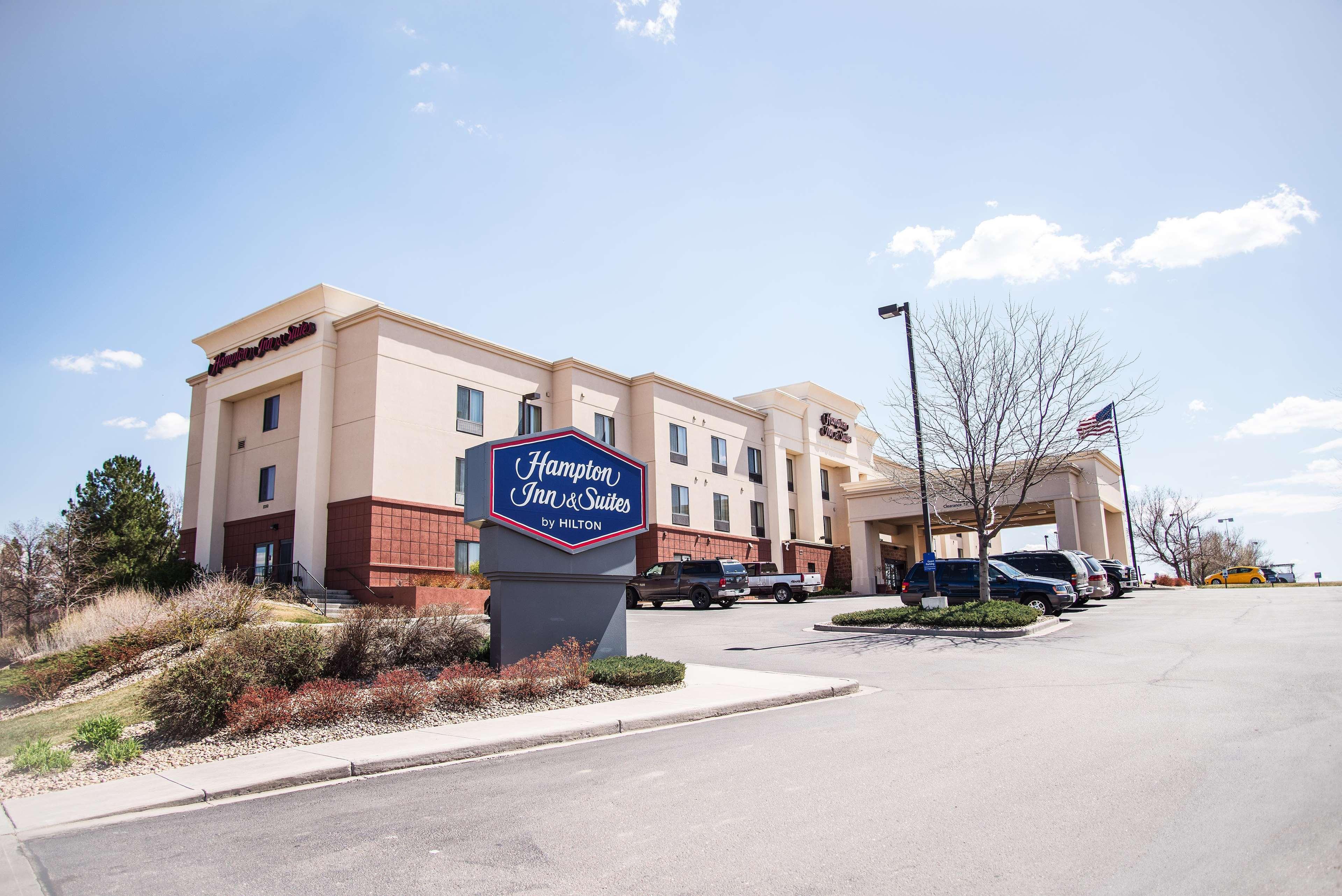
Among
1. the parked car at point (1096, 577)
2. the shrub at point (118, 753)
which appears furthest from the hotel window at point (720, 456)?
the shrub at point (118, 753)

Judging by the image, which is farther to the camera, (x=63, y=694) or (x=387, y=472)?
(x=387, y=472)

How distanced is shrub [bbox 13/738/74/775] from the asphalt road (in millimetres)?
2664

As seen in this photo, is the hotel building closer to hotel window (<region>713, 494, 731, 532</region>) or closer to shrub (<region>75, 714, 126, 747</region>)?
hotel window (<region>713, 494, 731, 532</region>)

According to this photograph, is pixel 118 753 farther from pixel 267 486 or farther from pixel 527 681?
pixel 267 486

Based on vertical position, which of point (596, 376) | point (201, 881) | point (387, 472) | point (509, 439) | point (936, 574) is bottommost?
point (201, 881)

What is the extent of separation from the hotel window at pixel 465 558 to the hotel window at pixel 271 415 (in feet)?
31.2

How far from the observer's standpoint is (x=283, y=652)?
1082cm

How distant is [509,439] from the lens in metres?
12.8

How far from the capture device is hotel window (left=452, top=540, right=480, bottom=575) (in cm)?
3375

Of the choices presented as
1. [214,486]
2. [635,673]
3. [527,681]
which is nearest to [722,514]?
[214,486]

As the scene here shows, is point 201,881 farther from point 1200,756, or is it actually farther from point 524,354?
point 524,354

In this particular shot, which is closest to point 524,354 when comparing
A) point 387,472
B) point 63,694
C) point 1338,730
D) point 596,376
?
point 596,376

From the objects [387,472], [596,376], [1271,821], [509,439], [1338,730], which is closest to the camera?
[1271,821]

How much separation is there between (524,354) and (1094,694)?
101ft
